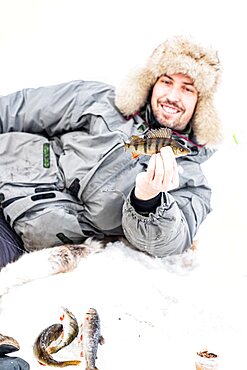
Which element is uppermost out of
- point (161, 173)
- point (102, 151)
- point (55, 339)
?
point (161, 173)

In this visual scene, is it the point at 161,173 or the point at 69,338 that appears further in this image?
the point at 161,173

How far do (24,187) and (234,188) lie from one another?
982 millimetres

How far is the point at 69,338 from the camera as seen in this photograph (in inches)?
45.7

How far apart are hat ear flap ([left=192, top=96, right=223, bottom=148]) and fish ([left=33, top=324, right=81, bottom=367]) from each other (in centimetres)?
93

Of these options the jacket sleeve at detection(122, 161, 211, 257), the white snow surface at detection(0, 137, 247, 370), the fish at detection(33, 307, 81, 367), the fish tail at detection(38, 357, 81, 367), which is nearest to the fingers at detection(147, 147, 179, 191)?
the jacket sleeve at detection(122, 161, 211, 257)

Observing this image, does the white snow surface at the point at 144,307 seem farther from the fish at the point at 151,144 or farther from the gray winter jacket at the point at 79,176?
the fish at the point at 151,144

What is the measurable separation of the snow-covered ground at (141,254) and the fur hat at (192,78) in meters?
0.08

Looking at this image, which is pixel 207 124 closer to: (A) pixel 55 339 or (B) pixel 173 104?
(B) pixel 173 104

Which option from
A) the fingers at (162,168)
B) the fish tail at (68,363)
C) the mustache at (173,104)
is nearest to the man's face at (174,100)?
the mustache at (173,104)

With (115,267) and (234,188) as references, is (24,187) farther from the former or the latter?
(234,188)

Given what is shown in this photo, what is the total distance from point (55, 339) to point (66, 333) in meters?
0.04

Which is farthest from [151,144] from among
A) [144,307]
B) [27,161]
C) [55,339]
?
[27,161]

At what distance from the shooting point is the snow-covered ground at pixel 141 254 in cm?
129

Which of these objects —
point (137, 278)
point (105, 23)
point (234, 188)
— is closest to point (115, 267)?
point (137, 278)
